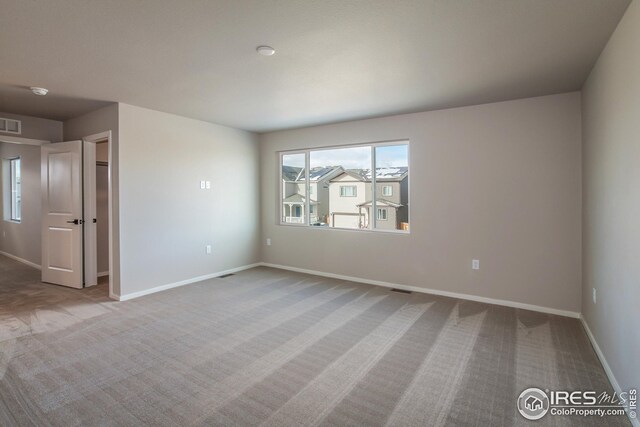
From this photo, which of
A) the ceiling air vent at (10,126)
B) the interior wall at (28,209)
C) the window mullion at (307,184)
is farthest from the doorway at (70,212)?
the window mullion at (307,184)

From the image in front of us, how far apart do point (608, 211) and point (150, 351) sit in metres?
3.78

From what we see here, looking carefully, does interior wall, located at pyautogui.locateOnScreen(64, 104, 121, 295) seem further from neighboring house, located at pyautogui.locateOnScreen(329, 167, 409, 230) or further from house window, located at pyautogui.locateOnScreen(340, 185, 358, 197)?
house window, located at pyautogui.locateOnScreen(340, 185, 358, 197)

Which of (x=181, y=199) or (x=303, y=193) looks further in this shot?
(x=303, y=193)

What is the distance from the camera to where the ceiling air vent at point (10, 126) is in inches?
172

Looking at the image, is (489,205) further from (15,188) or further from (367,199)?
(15,188)

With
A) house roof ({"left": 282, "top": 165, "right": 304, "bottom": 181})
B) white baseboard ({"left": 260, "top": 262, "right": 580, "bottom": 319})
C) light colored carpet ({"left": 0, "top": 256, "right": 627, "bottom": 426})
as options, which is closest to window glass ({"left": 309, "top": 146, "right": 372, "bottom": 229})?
house roof ({"left": 282, "top": 165, "right": 304, "bottom": 181})

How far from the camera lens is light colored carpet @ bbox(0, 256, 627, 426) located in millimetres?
1947

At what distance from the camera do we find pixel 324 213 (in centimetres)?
545

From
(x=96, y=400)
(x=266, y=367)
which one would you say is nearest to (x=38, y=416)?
(x=96, y=400)

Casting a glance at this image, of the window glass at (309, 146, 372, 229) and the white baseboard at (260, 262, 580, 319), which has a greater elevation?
the window glass at (309, 146, 372, 229)

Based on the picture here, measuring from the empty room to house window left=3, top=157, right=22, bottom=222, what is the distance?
2.14ft

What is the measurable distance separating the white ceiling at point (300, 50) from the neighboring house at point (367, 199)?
1.15 metres

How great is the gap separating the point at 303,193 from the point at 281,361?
139 inches

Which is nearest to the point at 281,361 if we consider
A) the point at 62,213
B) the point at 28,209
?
the point at 62,213
